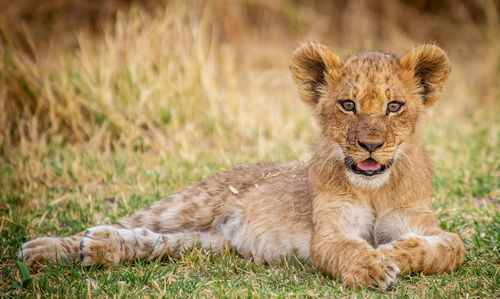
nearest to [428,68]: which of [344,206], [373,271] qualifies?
[344,206]

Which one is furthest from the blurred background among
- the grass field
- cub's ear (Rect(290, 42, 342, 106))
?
cub's ear (Rect(290, 42, 342, 106))

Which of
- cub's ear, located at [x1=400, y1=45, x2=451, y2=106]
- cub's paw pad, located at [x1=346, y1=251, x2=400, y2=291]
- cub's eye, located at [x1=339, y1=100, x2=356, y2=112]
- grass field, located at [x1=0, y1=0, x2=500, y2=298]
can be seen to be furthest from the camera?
cub's ear, located at [x1=400, y1=45, x2=451, y2=106]

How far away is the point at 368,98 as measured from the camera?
3.47m

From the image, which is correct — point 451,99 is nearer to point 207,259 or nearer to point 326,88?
point 326,88

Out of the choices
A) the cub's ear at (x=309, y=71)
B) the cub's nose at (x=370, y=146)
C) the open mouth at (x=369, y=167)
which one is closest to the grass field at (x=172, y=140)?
the open mouth at (x=369, y=167)

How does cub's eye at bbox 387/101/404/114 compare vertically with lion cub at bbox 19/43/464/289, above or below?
above

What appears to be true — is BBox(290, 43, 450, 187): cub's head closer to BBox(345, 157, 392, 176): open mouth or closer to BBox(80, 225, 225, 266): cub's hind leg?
BBox(345, 157, 392, 176): open mouth

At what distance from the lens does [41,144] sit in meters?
6.64

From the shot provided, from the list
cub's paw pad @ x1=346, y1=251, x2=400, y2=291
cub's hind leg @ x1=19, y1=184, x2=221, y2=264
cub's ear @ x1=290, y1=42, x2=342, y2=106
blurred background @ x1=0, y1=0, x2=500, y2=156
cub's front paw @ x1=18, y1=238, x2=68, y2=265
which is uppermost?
cub's ear @ x1=290, y1=42, x2=342, y2=106

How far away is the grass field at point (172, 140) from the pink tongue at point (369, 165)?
24.0 inches

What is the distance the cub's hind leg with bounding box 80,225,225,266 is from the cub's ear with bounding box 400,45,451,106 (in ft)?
5.30

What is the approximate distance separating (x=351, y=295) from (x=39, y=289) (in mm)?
1596

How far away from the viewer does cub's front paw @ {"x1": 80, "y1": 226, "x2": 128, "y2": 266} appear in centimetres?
371

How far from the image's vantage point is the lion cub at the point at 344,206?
3348 millimetres
